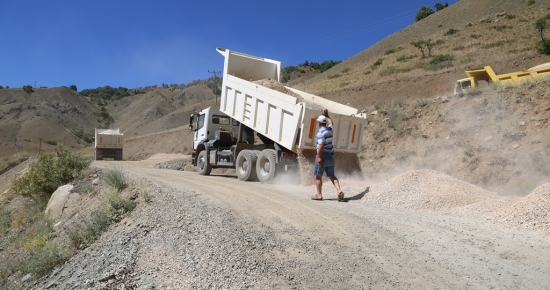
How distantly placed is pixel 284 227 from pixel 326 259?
4.00 feet

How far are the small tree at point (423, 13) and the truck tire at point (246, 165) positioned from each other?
224 feet

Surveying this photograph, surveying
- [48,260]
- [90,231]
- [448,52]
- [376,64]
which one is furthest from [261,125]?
[376,64]

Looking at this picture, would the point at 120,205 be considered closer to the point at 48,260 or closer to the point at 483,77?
the point at 48,260

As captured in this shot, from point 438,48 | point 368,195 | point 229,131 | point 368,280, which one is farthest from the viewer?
point 438,48

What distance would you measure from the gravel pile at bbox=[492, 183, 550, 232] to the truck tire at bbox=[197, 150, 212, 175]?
1072cm

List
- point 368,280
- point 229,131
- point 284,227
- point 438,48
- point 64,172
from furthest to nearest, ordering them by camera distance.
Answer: point 438,48
point 229,131
point 64,172
point 284,227
point 368,280

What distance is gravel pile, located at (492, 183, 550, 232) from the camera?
615 cm

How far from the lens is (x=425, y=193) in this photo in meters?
8.17

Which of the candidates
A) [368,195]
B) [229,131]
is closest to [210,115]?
[229,131]

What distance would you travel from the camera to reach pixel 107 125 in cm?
8975

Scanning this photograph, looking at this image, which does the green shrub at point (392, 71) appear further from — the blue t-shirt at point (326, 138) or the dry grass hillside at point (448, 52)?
the blue t-shirt at point (326, 138)

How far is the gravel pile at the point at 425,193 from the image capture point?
7836mm

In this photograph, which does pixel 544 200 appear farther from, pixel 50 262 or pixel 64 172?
pixel 64 172

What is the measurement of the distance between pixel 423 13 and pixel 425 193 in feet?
238
